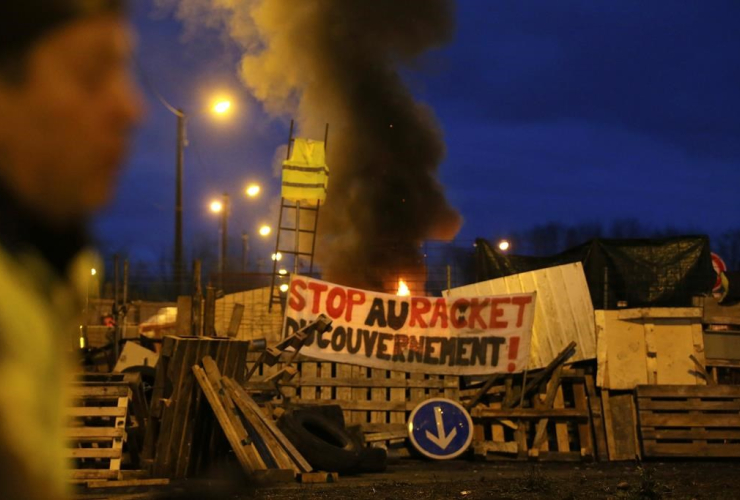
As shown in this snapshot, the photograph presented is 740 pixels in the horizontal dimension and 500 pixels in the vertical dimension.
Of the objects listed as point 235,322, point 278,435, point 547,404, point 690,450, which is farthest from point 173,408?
point 690,450

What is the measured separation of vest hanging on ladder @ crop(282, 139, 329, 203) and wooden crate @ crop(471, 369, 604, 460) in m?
6.09

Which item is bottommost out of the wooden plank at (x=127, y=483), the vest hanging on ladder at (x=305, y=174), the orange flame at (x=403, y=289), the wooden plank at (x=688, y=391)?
the wooden plank at (x=127, y=483)

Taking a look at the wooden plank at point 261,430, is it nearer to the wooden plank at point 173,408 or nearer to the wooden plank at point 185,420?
the wooden plank at point 185,420

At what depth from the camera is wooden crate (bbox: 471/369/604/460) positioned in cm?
1542

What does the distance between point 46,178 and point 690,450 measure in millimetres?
A: 15717

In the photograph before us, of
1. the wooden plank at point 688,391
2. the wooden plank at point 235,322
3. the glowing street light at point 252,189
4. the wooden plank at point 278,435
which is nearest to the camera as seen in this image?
the wooden plank at point 278,435

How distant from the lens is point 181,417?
11.8 meters

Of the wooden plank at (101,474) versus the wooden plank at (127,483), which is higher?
the wooden plank at (101,474)

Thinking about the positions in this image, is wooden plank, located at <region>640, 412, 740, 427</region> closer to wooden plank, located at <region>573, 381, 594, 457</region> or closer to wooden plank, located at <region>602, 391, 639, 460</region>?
wooden plank, located at <region>602, 391, 639, 460</region>

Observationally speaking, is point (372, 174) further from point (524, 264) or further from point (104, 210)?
point (104, 210)

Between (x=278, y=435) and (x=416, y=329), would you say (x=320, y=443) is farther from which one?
(x=416, y=329)

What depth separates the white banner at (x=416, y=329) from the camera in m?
16.2

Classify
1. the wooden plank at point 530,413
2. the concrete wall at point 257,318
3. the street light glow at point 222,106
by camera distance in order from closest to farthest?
the wooden plank at point 530,413
the concrete wall at point 257,318
the street light glow at point 222,106

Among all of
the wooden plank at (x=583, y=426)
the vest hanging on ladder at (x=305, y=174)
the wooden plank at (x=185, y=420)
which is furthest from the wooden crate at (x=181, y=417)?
the vest hanging on ladder at (x=305, y=174)
